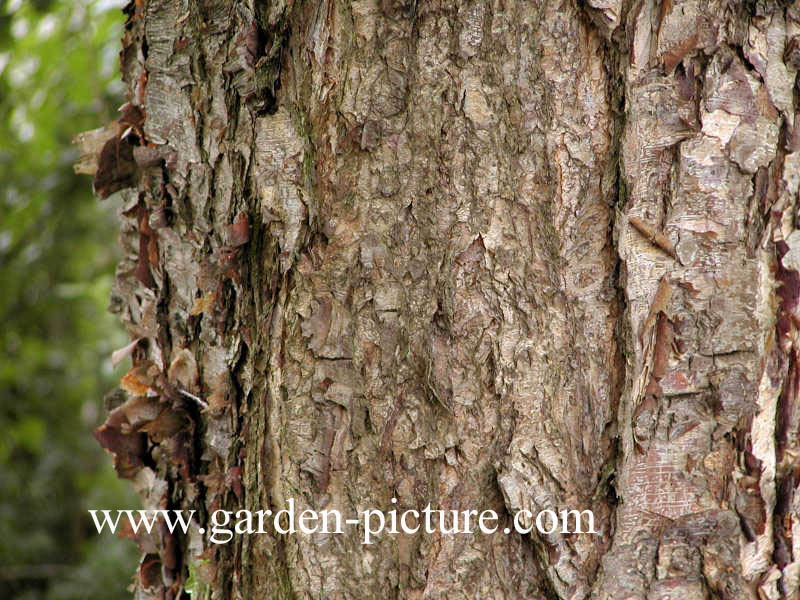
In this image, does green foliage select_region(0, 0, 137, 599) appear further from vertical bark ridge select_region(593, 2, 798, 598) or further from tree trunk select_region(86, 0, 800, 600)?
vertical bark ridge select_region(593, 2, 798, 598)

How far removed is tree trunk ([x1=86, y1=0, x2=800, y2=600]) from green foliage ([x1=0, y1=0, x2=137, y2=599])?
55.1 inches

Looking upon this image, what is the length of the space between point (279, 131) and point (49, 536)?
12.5 ft

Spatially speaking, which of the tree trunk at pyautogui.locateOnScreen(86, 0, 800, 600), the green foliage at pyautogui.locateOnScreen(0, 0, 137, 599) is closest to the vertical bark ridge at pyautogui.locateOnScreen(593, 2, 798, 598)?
the tree trunk at pyautogui.locateOnScreen(86, 0, 800, 600)

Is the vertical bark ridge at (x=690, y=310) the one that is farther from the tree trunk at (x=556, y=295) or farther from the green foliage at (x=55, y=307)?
the green foliage at (x=55, y=307)

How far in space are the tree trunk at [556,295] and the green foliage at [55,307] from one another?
1400 millimetres

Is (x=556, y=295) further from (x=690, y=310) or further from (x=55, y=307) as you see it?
(x=55, y=307)

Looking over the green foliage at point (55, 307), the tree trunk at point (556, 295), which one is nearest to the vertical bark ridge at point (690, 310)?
the tree trunk at point (556, 295)

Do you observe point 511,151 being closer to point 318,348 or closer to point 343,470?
point 318,348

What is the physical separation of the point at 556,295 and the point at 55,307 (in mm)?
2978

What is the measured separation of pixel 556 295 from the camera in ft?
2.74

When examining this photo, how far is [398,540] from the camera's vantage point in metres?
0.84

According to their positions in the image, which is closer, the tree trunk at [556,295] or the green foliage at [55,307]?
the tree trunk at [556,295]

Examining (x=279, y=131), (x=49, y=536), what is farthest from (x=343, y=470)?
(x=49, y=536)

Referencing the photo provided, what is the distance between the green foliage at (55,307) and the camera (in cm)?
213
